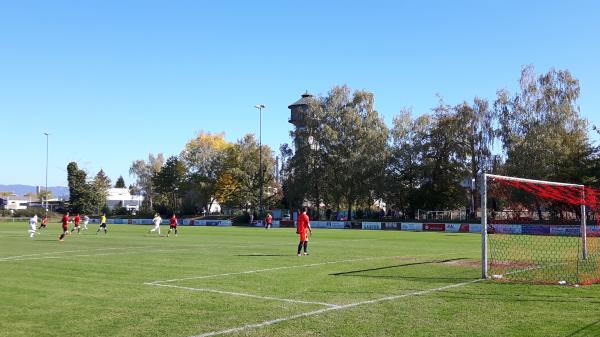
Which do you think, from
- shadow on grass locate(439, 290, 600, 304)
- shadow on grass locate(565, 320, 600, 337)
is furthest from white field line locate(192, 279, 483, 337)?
shadow on grass locate(565, 320, 600, 337)

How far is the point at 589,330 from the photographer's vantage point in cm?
853

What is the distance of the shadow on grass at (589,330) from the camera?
8289 mm

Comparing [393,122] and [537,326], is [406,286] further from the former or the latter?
[393,122]

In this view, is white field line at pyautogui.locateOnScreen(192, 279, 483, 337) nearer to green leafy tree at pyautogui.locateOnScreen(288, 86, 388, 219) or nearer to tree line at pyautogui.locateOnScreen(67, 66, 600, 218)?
tree line at pyautogui.locateOnScreen(67, 66, 600, 218)

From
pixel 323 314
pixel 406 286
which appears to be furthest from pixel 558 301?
pixel 323 314

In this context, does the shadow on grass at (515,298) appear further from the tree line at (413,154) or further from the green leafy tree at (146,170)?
the green leafy tree at (146,170)

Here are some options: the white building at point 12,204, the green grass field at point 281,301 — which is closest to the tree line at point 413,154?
the green grass field at point 281,301

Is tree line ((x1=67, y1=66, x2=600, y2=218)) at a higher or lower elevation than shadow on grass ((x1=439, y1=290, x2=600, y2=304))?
higher

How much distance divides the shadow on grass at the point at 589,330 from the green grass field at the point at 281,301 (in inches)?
0.6

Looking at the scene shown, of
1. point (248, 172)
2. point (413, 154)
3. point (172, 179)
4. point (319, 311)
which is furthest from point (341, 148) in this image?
point (319, 311)

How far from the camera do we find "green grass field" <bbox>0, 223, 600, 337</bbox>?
8844mm

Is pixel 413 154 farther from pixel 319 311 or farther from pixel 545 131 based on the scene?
pixel 319 311

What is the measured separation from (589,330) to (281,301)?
554cm

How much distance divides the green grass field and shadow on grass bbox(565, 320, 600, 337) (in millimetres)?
15
